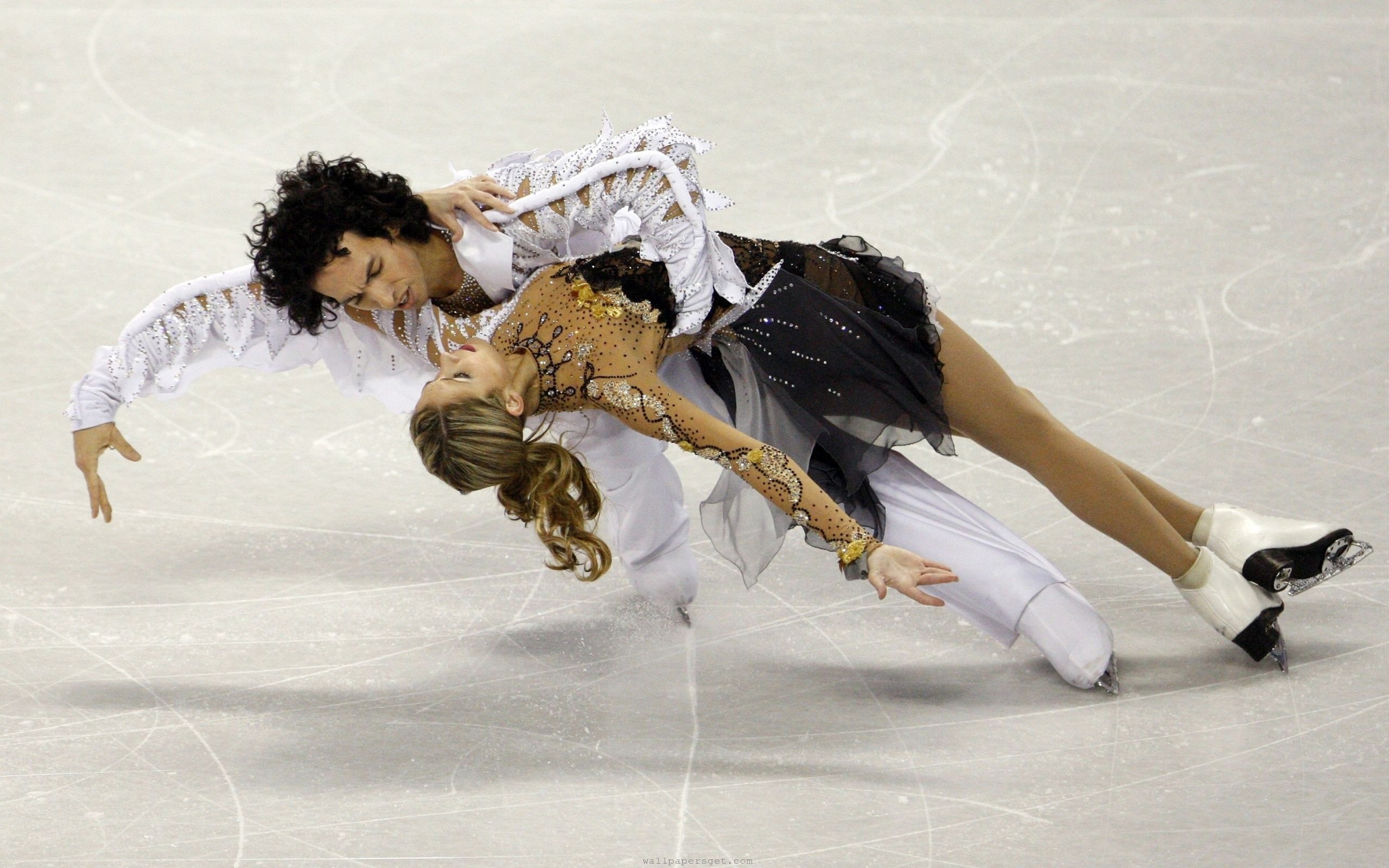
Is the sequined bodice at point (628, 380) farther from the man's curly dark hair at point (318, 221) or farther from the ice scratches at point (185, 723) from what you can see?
the ice scratches at point (185, 723)

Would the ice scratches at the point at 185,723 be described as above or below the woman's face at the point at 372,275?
below

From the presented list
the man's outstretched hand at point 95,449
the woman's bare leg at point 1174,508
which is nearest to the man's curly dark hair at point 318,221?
the man's outstretched hand at point 95,449

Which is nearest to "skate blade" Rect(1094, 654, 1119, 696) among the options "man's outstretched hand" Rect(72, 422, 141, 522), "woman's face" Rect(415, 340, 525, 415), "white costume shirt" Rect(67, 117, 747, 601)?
"white costume shirt" Rect(67, 117, 747, 601)

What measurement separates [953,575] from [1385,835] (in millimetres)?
766

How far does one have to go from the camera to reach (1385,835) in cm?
237

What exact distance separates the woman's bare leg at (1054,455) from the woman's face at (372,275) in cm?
98

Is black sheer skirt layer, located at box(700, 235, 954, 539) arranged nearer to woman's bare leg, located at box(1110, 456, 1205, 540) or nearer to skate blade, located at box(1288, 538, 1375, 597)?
woman's bare leg, located at box(1110, 456, 1205, 540)

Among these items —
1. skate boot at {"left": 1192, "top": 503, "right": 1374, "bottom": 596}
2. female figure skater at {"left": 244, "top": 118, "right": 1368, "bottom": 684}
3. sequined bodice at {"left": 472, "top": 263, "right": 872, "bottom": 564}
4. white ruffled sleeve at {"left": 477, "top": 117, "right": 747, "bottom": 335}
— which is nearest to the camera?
sequined bodice at {"left": 472, "top": 263, "right": 872, "bottom": 564}

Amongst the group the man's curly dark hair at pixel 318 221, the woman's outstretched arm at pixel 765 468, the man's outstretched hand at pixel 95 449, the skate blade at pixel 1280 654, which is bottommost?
the skate blade at pixel 1280 654

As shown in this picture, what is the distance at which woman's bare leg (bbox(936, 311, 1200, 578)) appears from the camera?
2852 mm

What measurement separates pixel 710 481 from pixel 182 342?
1.33m

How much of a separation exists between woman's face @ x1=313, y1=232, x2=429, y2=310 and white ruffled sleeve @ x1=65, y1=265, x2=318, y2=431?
278mm

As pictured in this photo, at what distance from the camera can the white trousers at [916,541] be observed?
2.83m

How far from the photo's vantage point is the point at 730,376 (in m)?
2.92
